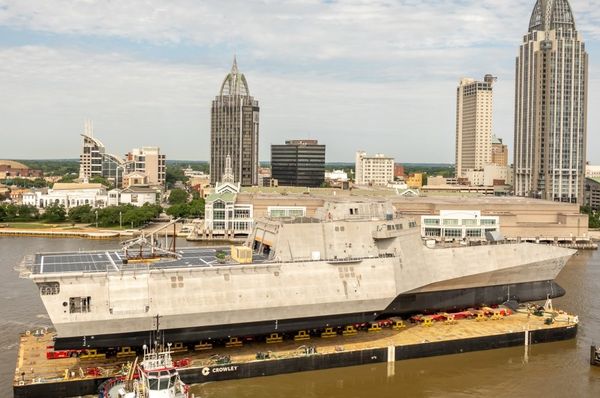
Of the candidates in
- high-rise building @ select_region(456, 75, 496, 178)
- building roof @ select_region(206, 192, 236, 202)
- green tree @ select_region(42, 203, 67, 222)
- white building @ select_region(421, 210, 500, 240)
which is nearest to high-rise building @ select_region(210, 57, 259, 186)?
green tree @ select_region(42, 203, 67, 222)

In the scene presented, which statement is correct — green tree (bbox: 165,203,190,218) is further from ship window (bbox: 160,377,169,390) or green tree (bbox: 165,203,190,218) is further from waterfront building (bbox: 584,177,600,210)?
ship window (bbox: 160,377,169,390)

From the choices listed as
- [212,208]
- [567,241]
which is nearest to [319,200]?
[212,208]

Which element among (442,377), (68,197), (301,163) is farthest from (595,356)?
(301,163)

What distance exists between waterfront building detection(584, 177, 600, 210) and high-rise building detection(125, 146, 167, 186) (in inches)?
3794

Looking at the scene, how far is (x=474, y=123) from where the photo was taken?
174 meters

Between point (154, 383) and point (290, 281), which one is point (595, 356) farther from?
point (154, 383)

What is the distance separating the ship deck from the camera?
28.1 meters

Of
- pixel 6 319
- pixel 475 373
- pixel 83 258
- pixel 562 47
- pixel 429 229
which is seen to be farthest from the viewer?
pixel 562 47

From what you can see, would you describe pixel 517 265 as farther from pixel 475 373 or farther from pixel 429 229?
pixel 429 229

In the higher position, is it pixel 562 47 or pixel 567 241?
pixel 562 47

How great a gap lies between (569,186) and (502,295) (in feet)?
266

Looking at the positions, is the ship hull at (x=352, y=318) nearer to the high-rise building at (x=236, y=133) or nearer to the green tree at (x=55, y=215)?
the green tree at (x=55, y=215)

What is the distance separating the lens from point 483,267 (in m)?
35.3

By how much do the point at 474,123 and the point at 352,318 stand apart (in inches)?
6009
